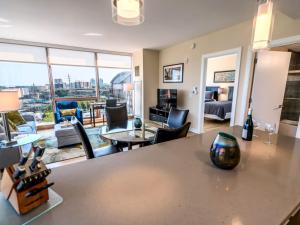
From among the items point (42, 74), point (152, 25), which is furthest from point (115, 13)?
point (42, 74)

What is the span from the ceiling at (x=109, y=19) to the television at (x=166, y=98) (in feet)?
5.00

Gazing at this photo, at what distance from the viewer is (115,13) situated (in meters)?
1.34

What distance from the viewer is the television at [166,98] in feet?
16.5

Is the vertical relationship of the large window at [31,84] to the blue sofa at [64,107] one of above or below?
above

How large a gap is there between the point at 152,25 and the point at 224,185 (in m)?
3.34

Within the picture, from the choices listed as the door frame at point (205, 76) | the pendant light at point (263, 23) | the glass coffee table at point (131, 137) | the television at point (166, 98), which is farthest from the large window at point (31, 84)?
the pendant light at point (263, 23)

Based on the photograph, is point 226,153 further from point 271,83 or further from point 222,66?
point 222,66

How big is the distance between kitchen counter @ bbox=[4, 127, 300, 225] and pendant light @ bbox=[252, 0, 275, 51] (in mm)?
880

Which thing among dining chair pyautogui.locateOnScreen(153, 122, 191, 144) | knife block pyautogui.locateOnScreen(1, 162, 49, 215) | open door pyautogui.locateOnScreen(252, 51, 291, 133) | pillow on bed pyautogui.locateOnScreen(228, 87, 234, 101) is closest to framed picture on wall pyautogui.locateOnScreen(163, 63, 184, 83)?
open door pyautogui.locateOnScreen(252, 51, 291, 133)

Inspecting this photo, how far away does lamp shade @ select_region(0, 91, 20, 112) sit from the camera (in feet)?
7.04

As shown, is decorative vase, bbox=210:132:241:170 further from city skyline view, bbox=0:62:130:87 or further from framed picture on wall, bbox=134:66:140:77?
city skyline view, bbox=0:62:130:87

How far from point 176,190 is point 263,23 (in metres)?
1.37

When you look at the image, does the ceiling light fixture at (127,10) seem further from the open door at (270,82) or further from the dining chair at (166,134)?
the open door at (270,82)

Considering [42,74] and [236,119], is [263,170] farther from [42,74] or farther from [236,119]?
[42,74]
